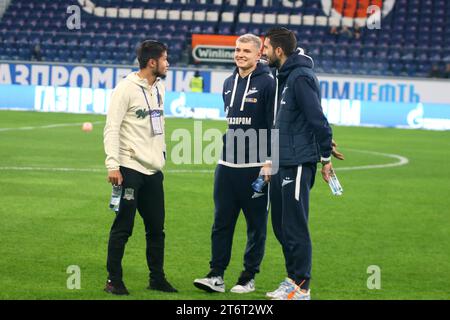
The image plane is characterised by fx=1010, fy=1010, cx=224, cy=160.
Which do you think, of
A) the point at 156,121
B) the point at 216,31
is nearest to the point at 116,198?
the point at 156,121

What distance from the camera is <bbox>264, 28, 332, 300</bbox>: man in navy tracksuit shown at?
7824mm

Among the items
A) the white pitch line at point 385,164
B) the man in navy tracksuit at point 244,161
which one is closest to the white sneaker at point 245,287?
the man in navy tracksuit at point 244,161

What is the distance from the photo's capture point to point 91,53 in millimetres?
39312

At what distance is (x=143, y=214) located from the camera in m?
8.41

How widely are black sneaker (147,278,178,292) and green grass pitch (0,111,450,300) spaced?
4.5 inches

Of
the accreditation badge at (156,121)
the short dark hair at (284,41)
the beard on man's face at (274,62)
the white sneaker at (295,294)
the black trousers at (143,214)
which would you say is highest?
the short dark hair at (284,41)

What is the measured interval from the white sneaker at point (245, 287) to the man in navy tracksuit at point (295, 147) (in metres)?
0.55

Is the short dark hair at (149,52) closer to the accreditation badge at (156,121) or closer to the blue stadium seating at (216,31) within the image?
the accreditation badge at (156,121)

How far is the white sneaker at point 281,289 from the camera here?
316 inches

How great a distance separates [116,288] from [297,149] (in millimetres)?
1853

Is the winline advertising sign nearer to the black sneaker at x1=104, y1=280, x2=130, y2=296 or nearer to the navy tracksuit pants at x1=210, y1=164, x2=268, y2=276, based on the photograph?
the navy tracksuit pants at x1=210, y1=164, x2=268, y2=276
